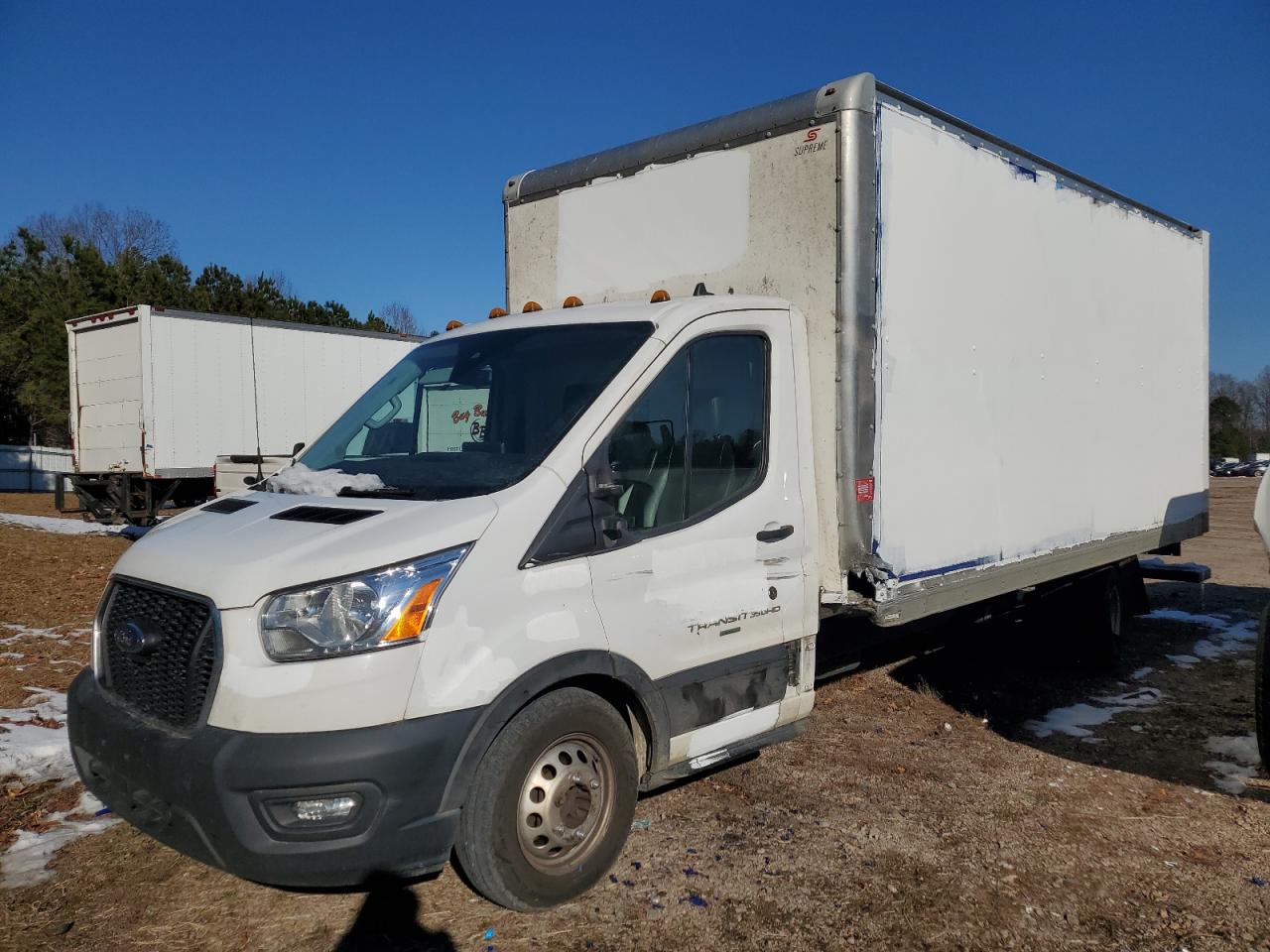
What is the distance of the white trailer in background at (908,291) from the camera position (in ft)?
14.3

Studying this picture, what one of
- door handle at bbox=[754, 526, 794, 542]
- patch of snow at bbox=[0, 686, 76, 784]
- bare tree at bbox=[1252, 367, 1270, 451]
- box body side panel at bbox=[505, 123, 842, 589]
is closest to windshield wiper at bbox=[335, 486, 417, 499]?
door handle at bbox=[754, 526, 794, 542]

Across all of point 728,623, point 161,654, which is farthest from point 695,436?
point 161,654

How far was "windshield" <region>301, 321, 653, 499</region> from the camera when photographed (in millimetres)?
3650

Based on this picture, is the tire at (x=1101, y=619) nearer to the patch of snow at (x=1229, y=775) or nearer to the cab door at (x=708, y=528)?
the patch of snow at (x=1229, y=775)

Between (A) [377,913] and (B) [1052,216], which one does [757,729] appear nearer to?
(A) [377,913]

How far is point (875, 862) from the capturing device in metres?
3.99

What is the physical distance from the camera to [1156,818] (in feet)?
14.8

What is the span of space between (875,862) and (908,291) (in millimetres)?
2678

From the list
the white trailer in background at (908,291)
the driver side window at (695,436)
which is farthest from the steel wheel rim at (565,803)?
the white trailer in background at (908,291)

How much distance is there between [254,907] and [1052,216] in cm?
574

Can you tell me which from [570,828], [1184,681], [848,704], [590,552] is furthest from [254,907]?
[1184,681]

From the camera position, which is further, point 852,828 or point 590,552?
point 852,828

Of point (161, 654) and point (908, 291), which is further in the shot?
point (908, 291)

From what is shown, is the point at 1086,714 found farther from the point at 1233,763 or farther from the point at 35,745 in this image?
the point at 35,745
